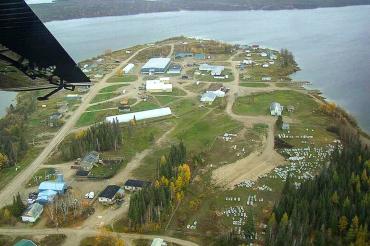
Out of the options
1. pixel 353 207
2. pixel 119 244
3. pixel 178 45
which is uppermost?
pixel 178 45

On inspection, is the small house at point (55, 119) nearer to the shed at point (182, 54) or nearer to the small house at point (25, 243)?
the small house at point (25, 243)

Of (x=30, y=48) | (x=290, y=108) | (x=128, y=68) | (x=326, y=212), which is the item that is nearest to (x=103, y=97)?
(x=128, y=68)

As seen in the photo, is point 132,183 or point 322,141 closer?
point 132,183

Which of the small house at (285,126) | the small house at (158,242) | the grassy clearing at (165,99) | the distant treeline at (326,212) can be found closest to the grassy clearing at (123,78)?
the grassy clearing at (165,99)

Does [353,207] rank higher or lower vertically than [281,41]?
lower

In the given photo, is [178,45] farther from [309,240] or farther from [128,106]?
[309,240]

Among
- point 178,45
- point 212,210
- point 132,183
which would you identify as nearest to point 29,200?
→ point 132,183
